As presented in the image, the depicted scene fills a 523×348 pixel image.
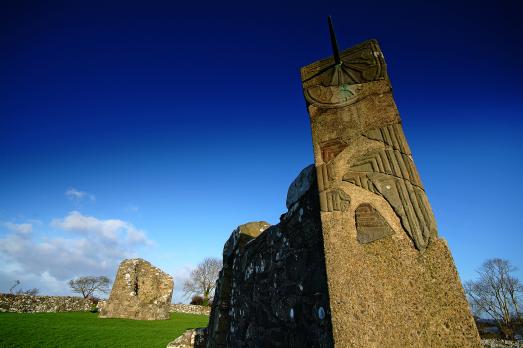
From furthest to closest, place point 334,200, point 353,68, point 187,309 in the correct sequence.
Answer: point 187,309 < point 353,68 < point 334,200

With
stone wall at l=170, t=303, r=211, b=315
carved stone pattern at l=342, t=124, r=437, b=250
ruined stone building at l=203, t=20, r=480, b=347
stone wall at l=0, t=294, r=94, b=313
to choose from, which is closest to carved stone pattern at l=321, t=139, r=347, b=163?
ruined stone building at l=203, t=20, r=480, b=347

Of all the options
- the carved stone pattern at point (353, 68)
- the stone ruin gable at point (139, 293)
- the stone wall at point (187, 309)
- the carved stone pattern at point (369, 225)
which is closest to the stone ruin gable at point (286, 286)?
the carved stone pattern at point (369, 225)

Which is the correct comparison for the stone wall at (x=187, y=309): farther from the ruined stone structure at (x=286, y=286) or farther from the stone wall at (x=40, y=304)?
the ruined stone structure at (x=286, y=286)

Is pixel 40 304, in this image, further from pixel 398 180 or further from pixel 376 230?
pixel 398 180

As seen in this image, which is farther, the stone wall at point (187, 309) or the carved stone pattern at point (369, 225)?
the stone wall at point (187, 309)

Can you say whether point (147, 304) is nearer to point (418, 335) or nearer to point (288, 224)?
point (288, 224)

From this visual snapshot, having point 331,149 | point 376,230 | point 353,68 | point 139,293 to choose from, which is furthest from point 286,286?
point 139,293

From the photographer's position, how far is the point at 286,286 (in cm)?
267

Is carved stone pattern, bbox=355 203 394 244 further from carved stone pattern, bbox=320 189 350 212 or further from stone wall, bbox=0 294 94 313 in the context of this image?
stone wall, bbox=0 294 94 313

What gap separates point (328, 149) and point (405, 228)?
88 cm

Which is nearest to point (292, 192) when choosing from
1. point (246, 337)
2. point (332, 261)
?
point (332, 261)

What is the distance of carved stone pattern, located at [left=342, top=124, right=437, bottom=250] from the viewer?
65.9 inches

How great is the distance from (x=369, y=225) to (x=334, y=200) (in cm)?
32

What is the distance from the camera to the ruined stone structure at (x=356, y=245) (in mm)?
1501
